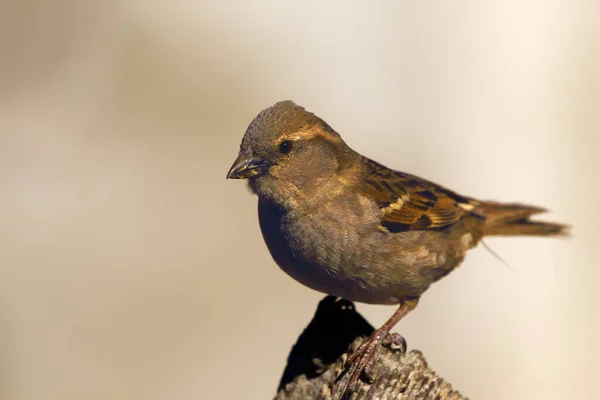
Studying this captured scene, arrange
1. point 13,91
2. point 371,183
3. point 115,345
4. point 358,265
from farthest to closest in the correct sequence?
1. point 13,91
2. point 115,345
3. point 371,183
4. point 358,265

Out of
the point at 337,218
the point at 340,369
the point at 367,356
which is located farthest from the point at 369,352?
the point at 337,218

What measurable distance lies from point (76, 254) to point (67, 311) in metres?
0.47

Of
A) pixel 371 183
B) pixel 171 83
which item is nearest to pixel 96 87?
pixel 171 83

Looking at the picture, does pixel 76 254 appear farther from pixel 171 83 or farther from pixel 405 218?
pixel 405 218

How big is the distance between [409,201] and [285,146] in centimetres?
79

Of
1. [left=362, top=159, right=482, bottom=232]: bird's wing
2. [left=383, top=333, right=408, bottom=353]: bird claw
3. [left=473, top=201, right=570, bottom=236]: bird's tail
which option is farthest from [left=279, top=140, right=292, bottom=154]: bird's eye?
[left=473, top=201, right=570, bottom=236]: bird's tail

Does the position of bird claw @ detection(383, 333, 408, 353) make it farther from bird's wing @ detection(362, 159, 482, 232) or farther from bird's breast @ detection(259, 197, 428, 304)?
bird's wing @ detection(362, 159, 482, 232)

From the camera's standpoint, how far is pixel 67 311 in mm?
6262

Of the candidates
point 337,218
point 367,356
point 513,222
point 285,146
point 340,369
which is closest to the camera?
point 367,356

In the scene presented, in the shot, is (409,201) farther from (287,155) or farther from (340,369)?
(340,369)

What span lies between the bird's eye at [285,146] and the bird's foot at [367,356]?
2.59 feet

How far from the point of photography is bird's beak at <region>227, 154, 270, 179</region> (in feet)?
10.0

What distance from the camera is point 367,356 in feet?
9.70

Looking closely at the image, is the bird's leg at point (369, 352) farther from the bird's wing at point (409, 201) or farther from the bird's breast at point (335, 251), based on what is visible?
the bird's wing at point (409, 201)
